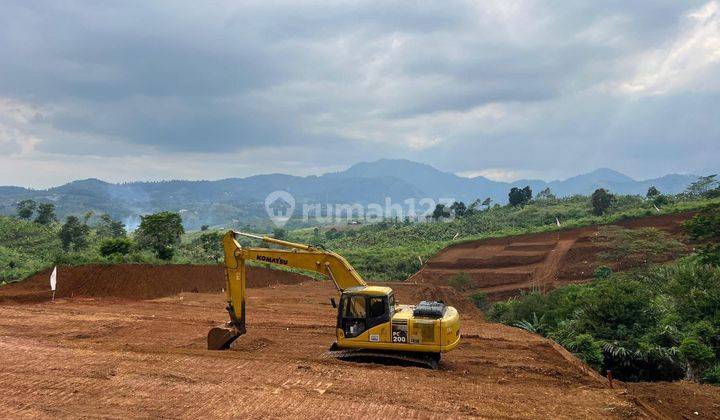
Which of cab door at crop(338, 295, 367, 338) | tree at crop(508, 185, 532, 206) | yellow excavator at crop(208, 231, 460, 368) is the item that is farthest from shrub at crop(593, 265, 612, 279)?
tree at crop(508, 185, 532, 206)

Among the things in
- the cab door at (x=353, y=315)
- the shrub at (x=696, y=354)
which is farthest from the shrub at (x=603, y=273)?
the cab door at (x=353, y=315)

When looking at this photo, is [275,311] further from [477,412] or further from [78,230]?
[78,230]

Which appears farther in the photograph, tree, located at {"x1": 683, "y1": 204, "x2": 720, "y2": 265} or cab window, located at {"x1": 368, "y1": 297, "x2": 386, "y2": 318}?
tree, located at {"x1": 683, "y1": 204, "x2": 720, "y2": 265}

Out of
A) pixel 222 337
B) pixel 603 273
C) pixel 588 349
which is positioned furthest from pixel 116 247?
pixel 603 273

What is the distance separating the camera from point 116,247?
34562 millimetres

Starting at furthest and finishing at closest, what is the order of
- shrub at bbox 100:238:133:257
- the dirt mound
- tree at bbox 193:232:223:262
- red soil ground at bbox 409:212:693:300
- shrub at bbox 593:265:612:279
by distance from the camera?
tree at bbox 193:232:223:262, shrub at bbox 100:238:133:257, red soil ground at bbox 409:212:693:300, shrub at bbox 593:265:612:279, the dirt mound

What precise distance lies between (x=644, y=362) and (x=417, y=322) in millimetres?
6655

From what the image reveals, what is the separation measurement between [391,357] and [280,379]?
261 cm

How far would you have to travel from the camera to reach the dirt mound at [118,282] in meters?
25.4

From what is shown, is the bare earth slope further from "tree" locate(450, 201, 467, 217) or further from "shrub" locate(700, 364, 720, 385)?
"tree" locate(450, 201, 467, 217)

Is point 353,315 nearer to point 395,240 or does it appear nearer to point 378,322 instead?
point 378,322

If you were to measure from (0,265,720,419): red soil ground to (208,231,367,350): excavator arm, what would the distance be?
830 mm

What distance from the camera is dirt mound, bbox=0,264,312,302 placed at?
25406 mm

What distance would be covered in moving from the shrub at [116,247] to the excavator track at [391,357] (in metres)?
27.2
